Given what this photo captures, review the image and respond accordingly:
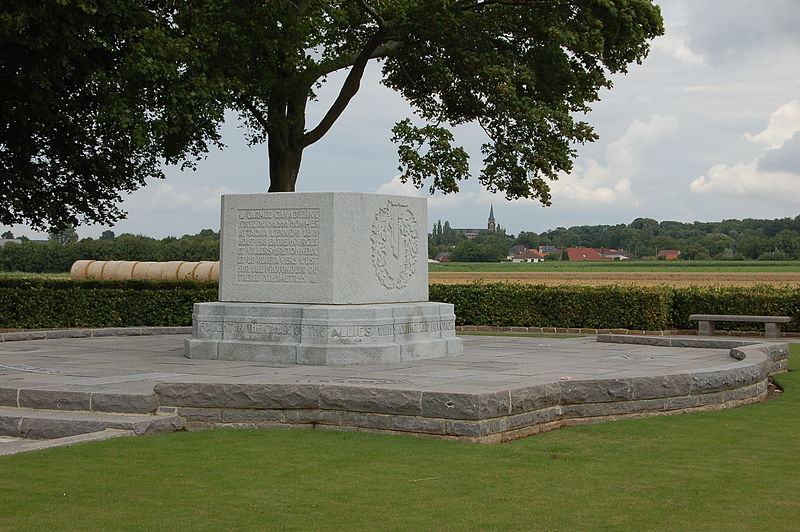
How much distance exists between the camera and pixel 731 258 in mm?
80938

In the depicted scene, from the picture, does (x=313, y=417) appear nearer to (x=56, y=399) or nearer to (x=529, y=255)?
(x=56, y=399)

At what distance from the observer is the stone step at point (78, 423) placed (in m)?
8.26

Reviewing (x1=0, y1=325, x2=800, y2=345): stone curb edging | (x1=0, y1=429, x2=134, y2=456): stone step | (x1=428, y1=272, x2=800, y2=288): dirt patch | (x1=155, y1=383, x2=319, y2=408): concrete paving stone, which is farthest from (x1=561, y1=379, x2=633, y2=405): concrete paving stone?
(x1=428, y1=272, x2=800, y2=288): dirt patch

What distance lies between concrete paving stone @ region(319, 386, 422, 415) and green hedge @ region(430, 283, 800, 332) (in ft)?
48.7

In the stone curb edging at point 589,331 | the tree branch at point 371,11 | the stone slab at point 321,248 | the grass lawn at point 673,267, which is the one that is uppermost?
the tree branch at point 371,11

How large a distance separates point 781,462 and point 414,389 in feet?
10.1

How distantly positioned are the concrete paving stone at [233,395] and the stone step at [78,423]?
19cm

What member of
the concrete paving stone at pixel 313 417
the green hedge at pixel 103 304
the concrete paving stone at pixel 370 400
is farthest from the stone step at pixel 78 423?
the green hedge at pixel 103 304

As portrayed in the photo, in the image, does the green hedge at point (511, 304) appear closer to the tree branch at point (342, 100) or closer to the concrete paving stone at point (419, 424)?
the tree branch at point (342, 100)

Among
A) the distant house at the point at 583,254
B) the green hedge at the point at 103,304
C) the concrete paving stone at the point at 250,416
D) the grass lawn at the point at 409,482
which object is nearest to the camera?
the grass lawn at the point at 409,482

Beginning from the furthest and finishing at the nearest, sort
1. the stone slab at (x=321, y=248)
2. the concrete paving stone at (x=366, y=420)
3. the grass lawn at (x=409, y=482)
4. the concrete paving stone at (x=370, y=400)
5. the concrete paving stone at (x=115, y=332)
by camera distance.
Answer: the concrete paving stone at (x=115, y=332) → the stone slab at (x=321, y=248) → the concrete paving stone at (x=366, y=420) → the concrete paving stone at (x=370, y=400) → the grass lawn at (x=409, y=482)

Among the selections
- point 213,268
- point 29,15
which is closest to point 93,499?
point 29,15

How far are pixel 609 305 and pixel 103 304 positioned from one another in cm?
1201

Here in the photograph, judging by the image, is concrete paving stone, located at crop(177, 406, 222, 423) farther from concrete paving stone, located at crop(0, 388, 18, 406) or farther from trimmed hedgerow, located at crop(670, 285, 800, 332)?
trimmed hedgerow, located at crop(670, 285, 800, 332)
